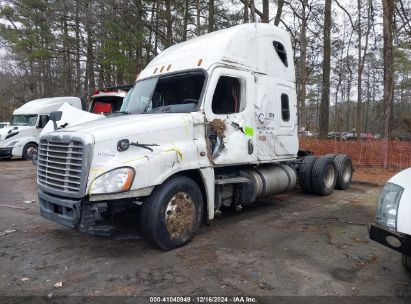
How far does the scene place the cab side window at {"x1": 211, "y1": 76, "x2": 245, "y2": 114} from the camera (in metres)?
6.30

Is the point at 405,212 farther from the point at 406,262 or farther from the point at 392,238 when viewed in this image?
the point at 406,262

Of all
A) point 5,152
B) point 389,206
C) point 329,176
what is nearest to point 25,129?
point 5,152

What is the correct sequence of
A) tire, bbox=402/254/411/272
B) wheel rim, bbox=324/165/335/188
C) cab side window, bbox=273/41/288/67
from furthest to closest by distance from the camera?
wheel rim, bbox=324/165/335/188
cab side window, bbox=273/41/288/67
tire, bbox=402/254/411/272

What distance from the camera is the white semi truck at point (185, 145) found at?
489 cm

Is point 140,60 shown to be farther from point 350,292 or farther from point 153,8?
point 350,292

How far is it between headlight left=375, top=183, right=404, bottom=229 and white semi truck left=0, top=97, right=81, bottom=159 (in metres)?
17.7

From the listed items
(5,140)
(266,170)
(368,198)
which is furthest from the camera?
(5,140)

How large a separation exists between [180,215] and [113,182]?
3.81ft

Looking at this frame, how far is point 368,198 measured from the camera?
927 centimetres

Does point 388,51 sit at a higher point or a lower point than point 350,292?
higher

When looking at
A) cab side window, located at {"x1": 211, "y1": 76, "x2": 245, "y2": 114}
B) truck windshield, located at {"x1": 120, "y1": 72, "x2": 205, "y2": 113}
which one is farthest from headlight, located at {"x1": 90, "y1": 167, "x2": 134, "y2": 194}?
cab side window, located at {"x1": 211, "y1": 76, "x2": 245, "y2": 114}

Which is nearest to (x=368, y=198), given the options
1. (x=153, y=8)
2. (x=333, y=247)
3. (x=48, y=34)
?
(x=333, y=247)

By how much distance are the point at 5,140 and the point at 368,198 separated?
1615 centimetres

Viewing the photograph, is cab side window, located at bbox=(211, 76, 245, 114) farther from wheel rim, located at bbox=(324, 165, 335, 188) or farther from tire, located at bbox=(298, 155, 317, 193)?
wheel rim, located at bbox=(324, 165, 335, 188)
